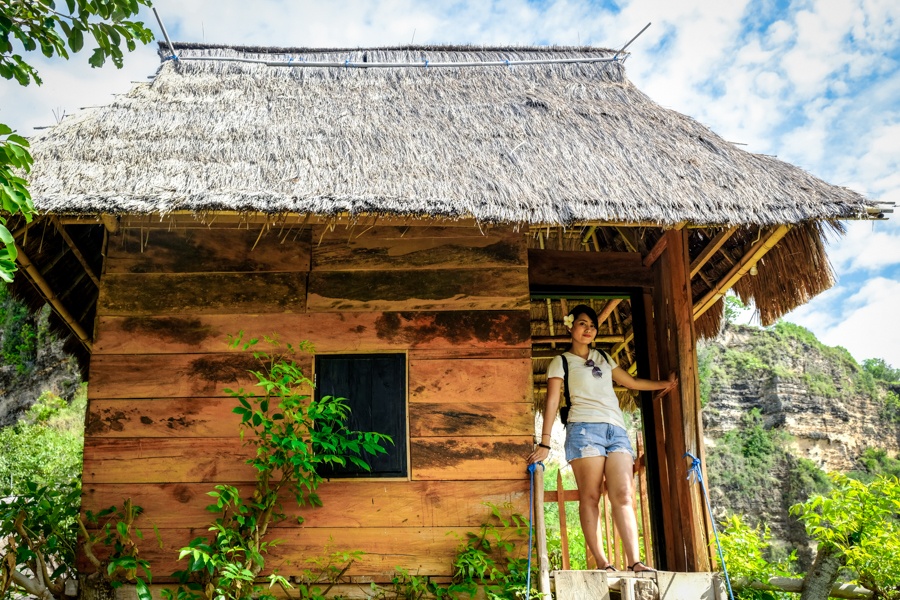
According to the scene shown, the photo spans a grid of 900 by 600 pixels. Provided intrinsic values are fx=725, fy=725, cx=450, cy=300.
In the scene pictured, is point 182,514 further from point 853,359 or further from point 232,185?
point 853,359

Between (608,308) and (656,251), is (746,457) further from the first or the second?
(656,251)

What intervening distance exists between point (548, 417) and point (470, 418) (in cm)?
45

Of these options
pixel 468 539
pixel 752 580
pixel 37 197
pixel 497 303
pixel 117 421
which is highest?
pixel 37 197

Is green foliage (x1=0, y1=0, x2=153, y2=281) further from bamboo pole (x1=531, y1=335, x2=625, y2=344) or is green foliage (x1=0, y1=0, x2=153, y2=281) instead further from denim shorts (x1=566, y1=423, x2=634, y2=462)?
bamboo pole (x1=531, y1=335, x2=625, y2=344)

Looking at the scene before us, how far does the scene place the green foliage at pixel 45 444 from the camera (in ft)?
37.8

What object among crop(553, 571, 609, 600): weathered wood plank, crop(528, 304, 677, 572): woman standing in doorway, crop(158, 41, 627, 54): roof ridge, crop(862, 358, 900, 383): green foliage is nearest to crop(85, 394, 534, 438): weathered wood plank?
crop(528, 304, 677, 572): woman standing in doorway

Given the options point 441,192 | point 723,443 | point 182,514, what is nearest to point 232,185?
point 441,192

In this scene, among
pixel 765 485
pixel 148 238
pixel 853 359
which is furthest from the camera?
pixel 853 359

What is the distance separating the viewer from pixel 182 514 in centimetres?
396

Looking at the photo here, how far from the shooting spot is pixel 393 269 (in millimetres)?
4398

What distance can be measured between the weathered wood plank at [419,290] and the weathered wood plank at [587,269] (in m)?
0.63

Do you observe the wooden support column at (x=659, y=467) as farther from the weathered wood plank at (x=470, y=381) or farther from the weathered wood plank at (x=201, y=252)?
the weathered wood plank at (x=201, y=252)

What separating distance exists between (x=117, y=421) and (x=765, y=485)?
2537 cm

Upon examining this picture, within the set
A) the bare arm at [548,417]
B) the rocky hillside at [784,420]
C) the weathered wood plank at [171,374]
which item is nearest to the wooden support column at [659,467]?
the bare arm at [548,417]
